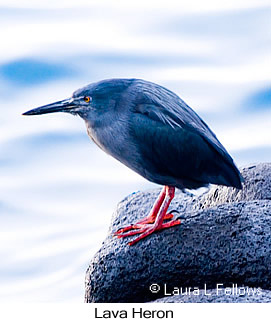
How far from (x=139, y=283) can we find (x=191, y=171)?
0.89 meters

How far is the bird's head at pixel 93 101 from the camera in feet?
16.6

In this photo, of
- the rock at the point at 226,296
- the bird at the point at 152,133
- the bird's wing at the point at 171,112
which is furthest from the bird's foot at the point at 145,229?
the bird's wing at the point at 171,112

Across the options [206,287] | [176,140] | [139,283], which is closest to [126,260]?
[139,283]

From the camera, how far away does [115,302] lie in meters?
5.38

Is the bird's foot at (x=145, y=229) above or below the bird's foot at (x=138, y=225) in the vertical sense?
below

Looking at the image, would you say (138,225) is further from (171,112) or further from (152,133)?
(171,112)

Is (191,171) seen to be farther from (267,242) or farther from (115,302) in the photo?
(115,302)

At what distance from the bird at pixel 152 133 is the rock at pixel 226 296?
55 cm

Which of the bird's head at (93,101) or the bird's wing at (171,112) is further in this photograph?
the bird's wing at (171,112)

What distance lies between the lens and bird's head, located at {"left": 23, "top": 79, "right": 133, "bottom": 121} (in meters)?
5.05

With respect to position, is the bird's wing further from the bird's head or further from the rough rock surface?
the rough rock surface

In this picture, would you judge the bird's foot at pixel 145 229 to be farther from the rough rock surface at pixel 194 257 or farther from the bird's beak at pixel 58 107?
the bird's beak at pixel 58 107

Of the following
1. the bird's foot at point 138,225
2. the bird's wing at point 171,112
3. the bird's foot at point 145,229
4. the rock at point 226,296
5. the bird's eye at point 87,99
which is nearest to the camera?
the rock at point 226,296

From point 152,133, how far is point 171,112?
21 cm
